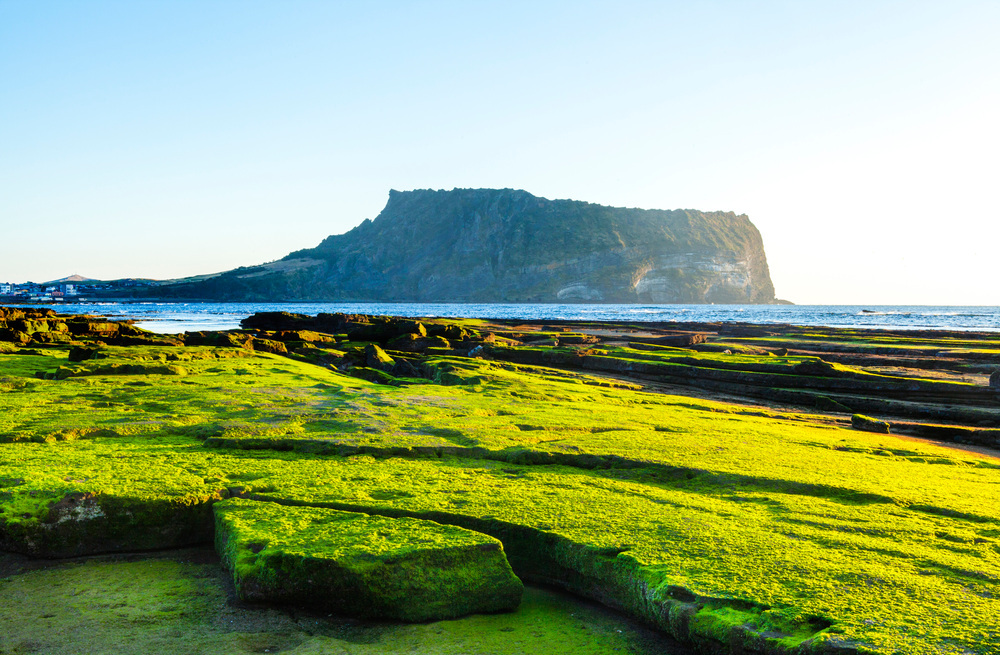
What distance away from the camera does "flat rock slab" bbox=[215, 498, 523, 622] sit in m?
3.84

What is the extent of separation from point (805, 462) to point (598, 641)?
404cm

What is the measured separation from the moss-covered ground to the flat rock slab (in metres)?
0.51

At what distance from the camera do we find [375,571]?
3840 millimetres

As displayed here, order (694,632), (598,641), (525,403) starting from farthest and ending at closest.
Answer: (525,403), (598,641), (694,632)

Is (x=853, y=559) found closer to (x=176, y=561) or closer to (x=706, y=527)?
(x=706, y=527)

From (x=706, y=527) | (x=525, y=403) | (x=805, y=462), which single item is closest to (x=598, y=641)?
(x=706, y=527)

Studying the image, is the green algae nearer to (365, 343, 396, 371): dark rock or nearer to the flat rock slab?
the flat rock slab

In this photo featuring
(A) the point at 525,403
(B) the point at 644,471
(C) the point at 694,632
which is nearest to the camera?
(C) the point at 694,632

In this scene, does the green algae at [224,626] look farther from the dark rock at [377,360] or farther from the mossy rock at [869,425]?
the dark rock at [377,360]

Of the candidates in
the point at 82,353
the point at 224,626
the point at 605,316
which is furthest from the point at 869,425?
the point at 605,316

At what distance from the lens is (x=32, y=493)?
4672mm

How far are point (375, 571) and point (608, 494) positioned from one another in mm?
2297

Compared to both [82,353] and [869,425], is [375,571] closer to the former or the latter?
[869,425]

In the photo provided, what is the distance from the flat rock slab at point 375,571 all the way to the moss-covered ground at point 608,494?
1.66ft
